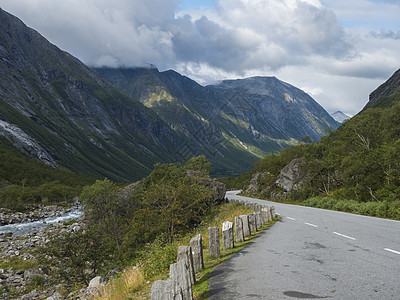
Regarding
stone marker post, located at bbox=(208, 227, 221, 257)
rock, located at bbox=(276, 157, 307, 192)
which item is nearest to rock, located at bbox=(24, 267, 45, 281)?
stone marker post, located at bbox=(208, 227, 221, 257)

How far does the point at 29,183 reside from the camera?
10412cm

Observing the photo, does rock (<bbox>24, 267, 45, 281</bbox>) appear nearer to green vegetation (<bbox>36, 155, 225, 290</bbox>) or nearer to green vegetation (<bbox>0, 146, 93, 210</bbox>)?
green vegetation (<bbox>36, 155, 225, 290</bbox>)

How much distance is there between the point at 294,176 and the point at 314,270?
4599 centimetres

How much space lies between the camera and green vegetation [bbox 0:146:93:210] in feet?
240

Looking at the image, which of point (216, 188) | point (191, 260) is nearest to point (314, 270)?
point (191, 260)

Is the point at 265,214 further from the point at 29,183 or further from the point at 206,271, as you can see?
the point at 29,183

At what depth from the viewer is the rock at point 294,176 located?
49469 millimetres

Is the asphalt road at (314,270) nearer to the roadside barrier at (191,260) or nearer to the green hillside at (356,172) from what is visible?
the roadside barrier at (191,260)

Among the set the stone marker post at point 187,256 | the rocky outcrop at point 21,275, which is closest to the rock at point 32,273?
the rocky outcrop at point 21,275

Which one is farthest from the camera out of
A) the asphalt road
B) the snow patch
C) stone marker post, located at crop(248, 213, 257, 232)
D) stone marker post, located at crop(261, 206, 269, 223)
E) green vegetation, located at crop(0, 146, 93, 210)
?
the snow patch

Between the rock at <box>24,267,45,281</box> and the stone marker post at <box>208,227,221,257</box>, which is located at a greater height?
the stone marker post at <box>208,227,221,257</box>

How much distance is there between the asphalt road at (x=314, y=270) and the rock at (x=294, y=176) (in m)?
39.4

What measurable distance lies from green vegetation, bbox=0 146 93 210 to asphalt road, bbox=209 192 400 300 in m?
74.5

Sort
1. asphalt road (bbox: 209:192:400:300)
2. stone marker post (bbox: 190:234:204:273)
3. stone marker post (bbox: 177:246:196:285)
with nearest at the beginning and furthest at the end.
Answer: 1. asphalt road (bbox: 209:192:400:300)
2. stone marker post (bbox: 177:246:196:285)
3. stone marker post (bbox: 190:234:204:273)
